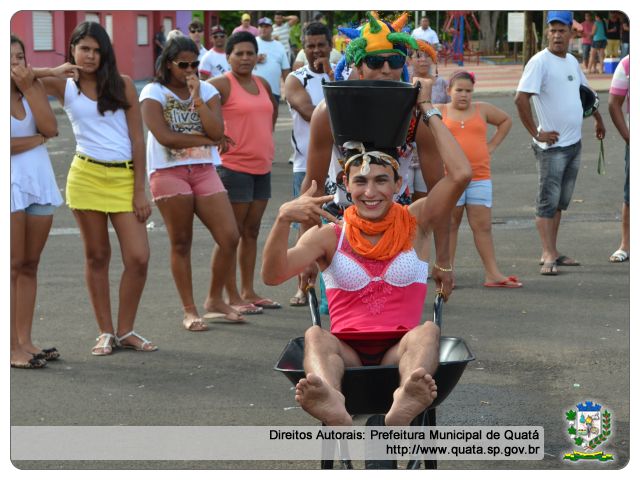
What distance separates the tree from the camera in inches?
1729

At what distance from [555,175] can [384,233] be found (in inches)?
206

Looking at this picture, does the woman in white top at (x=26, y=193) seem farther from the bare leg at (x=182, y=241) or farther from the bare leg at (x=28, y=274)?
the bare leg at (x=182, y=241)

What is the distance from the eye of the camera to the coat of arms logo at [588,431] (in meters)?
5.50

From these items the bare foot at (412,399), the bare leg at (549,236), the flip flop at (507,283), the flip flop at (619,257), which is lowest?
the flip flop at (507,283)

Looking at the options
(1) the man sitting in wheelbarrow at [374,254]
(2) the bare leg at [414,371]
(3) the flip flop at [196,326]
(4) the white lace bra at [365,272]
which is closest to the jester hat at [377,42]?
(1) the man sitting in wheelbarrow at [374,254]

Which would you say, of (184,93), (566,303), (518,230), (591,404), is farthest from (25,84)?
(518,230)

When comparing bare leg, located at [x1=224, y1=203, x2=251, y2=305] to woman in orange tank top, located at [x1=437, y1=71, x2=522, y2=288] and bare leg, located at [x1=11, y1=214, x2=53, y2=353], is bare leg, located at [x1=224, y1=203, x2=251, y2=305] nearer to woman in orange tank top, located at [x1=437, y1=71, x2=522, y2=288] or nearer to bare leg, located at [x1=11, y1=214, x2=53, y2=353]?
woman in orange tank top, located at [x1=437, y1=71, x2=522, y2=288]

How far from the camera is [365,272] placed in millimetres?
5020

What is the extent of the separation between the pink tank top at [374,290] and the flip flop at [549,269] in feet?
16.0

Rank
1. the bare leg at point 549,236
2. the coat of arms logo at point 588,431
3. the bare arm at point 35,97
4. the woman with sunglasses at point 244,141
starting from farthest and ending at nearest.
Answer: the bare leg at point 549,236 < the woman with sunglasses at point 244,141 < the bare arm at point 35,97 < the coat of arms logo at point 588,431

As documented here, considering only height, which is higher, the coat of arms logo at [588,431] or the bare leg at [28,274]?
the bare leg at [28,274]

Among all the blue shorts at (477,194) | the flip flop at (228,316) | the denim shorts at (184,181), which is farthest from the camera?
the blue shorts at (477,194)

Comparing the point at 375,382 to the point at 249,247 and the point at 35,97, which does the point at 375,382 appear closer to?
the point at 35,97

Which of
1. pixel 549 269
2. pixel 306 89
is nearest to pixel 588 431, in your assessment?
pixel 306 89
